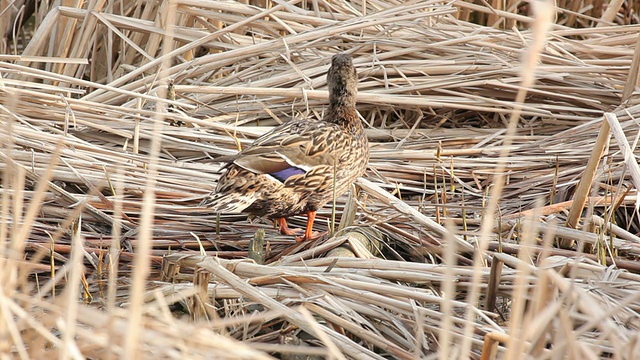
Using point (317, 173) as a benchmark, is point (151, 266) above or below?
below

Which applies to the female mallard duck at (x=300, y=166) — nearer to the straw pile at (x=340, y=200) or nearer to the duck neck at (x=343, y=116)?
the duck neck at (x=343, y=116)

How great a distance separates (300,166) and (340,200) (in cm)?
55

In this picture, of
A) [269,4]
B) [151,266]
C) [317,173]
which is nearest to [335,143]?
[317,173]

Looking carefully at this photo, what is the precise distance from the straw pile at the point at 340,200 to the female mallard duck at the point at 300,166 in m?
0.15

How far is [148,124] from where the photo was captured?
15.8ft

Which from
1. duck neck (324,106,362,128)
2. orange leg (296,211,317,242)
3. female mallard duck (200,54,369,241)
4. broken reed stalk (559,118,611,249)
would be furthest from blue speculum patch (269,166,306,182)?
broken reed stalk (559,118,611,249)

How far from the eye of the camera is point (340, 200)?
4.42 metres

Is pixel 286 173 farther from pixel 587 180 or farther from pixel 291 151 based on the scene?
pixel 587 180

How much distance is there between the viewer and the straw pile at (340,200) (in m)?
2.05

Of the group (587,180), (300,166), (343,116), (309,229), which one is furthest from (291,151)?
(587,180)

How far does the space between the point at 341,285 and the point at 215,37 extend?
2.62 meters

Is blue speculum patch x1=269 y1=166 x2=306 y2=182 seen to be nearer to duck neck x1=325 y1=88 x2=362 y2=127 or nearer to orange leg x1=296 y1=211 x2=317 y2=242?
orange leg x1=296 y1=211 x2=317 y2=242

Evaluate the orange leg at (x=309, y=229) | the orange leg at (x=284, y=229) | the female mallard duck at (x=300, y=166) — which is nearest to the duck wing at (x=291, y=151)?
the female mallard duck at (x=300, y=166)

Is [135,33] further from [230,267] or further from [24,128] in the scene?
[230,267]
